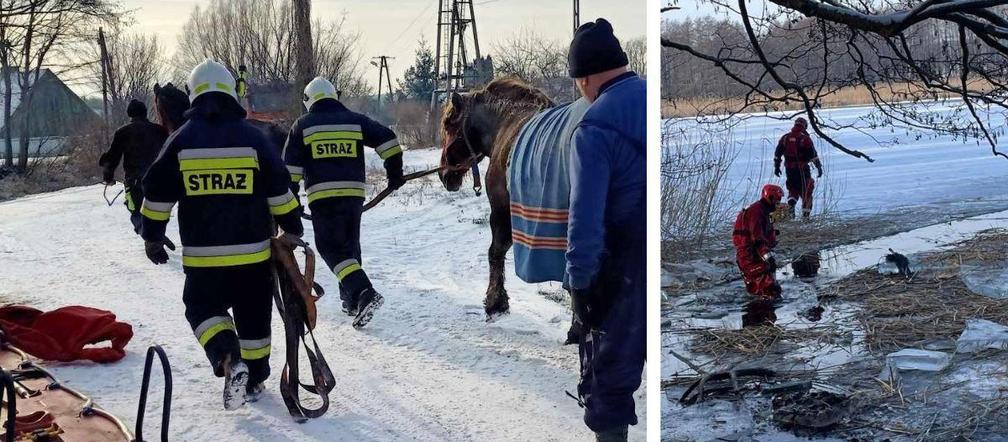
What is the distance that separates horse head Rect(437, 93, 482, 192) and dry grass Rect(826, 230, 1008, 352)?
4.89 feet

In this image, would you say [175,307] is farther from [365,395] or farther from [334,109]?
[334,109]

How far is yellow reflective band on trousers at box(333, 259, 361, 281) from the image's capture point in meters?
2.96

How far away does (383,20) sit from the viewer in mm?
2645

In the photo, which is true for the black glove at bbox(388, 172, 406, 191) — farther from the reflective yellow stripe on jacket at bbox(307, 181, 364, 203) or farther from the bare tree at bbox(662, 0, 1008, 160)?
the bare tree at bbox(662, 0, 1008, 160)

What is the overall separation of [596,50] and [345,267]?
1204mm

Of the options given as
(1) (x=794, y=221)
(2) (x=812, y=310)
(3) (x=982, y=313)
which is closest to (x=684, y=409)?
(2) (x=812, y=310)

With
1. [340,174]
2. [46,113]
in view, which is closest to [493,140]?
[340,174]

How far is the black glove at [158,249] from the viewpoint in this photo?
2342 millimetres

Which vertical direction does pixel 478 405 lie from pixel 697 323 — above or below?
below

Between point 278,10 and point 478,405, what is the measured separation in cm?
130

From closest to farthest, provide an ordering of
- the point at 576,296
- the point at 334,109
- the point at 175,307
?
the point at 576,296
the point at 175,307
the point at 334,109

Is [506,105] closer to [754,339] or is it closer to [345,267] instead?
[345,267]


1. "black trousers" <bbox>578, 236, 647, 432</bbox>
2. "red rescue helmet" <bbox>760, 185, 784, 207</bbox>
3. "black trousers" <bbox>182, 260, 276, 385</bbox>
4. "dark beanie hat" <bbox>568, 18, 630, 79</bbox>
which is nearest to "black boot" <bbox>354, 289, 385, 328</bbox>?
"black trousers" <bbox>182, 260, 276, 385</bbox>

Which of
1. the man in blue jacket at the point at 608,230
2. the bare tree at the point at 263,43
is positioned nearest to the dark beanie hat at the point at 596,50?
the man in blue jacket at the point at 608,230
